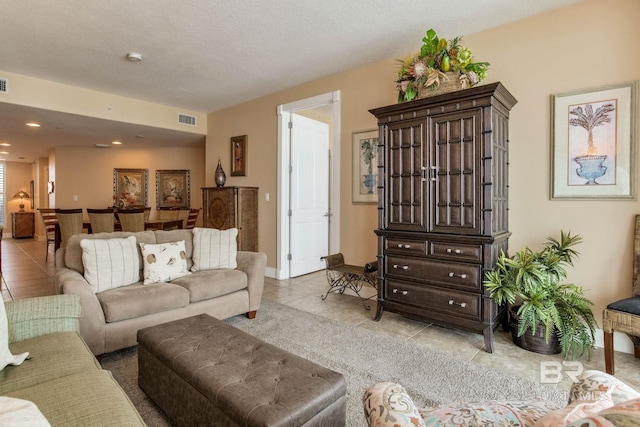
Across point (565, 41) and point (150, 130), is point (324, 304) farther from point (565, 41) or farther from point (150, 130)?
point (150, 130)

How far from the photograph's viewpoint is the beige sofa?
95.7 inches

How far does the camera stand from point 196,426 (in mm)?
1575

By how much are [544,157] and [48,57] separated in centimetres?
525

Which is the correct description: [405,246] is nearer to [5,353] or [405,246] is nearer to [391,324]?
[391,324]

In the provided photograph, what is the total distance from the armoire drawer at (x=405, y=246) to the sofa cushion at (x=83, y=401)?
2379mm

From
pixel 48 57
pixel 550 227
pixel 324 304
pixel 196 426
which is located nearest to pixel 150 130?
pixel 48 57

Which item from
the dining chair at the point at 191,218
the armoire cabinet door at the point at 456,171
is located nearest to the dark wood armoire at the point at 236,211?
the dining chair at the point at 191,218

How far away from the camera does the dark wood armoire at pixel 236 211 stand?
206 inches

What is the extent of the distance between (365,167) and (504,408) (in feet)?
10.8

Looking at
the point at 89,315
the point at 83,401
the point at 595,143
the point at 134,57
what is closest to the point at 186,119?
the point at 134,57

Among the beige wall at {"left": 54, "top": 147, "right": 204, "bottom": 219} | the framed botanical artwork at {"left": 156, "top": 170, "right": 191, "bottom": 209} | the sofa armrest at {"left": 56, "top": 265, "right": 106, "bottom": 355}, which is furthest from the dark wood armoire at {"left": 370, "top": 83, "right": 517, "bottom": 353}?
the framed botanical artwork at {"left": 156, "top": 170, "right": 191, "bottom": 209}

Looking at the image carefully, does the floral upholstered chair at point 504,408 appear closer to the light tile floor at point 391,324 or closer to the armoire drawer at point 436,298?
the light tile floor at point 391,324

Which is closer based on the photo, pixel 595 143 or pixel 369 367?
pixel 369 367

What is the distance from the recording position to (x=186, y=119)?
6.19 m
